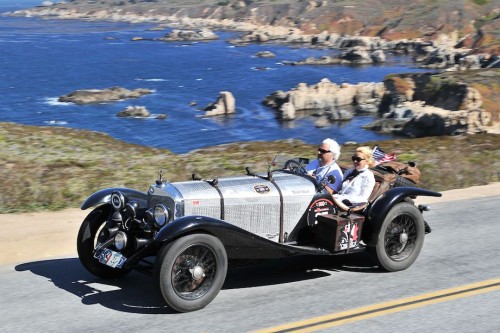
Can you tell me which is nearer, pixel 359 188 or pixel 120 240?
pixel 120 240

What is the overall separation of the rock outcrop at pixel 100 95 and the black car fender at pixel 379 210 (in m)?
77.6

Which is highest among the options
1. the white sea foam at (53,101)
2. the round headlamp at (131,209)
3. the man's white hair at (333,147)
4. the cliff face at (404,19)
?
the man's white hair at (333,147)

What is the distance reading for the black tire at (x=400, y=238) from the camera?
350 inches

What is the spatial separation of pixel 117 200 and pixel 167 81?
94.9m

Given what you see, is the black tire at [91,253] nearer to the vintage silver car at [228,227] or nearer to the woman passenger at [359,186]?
the vintage silver car at [228,227]

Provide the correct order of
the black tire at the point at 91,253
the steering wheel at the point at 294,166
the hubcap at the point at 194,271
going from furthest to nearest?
the steering wheel at the point at 294,166 → the black tire at the point at 91,253 → the hubcap at the point at 194,271

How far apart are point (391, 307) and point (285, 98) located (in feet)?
243

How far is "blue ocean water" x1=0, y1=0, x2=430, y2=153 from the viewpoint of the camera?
226 feet

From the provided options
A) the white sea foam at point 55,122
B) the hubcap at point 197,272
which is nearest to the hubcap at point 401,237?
the hubcap at point 197,272

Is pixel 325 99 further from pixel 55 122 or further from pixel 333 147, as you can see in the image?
pixel 333 147

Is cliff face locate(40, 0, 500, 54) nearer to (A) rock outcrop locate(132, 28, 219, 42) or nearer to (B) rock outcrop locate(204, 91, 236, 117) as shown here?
(A) rock outcrop locate(132, 28, 219, 42)

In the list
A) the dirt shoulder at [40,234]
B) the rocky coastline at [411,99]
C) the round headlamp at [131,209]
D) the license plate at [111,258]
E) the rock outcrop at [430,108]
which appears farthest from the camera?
the rocky coastline at [411,99]

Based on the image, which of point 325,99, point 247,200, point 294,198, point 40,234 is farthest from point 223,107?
point 247,200

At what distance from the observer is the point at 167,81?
333 feet
